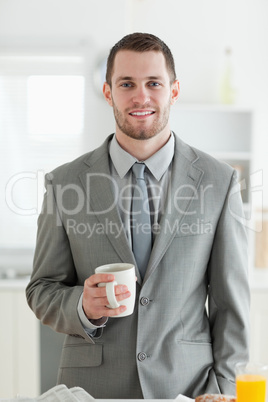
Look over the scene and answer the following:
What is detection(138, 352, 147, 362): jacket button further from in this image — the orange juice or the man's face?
the man's face

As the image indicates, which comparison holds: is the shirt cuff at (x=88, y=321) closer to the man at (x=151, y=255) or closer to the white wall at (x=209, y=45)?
the man at (x=151, y=255)

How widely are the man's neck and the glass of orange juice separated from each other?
0.74m

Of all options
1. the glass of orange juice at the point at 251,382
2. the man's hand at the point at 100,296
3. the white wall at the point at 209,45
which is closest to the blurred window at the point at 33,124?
the white wall at the point at 209,45

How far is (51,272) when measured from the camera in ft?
5.50

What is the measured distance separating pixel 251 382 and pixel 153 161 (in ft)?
2.47

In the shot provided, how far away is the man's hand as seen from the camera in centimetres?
131

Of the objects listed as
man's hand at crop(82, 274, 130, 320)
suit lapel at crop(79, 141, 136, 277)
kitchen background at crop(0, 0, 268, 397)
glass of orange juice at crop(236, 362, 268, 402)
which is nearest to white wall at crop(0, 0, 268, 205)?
kitchen background at crop(0, 0, 268, 397)

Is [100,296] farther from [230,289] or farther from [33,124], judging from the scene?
[33,124]

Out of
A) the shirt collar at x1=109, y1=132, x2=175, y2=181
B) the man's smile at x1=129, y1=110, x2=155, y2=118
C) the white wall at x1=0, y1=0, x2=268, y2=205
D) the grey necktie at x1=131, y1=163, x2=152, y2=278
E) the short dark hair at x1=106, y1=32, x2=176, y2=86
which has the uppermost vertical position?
the white wall at x1=0, y1=0, x2=268, y2=205

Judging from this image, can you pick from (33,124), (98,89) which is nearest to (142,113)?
(98,89)

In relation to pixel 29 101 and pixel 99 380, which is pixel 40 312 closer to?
pixel 99 380

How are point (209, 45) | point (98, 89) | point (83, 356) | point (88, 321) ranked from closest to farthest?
point (88, 321) < point (83, 356) < point (98, 89) < point (209, 45)

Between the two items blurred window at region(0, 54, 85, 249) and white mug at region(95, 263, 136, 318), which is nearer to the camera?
white mug at region(95, 263, 136, 318)

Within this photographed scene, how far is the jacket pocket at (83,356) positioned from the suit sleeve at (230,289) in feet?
1.17
